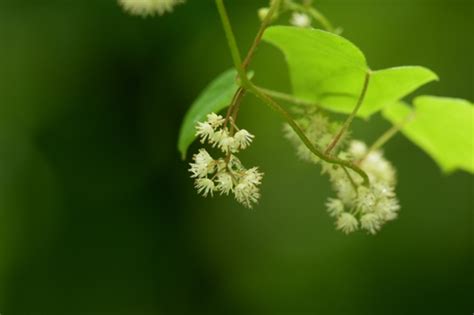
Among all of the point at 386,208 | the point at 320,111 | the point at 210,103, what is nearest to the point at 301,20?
the point at 320,111

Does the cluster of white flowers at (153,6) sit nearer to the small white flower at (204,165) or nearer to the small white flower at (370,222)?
the small white flower at (204,165)

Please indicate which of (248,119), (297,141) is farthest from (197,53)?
→ (297,141)

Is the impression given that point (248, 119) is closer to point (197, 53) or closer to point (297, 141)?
point (197, 53)

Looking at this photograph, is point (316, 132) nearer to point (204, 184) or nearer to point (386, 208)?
point (386, 208)

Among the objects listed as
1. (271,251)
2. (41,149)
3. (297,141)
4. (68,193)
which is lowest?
(271,251)

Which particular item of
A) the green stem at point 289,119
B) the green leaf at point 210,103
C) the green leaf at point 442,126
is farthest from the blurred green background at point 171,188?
the green stem at point 289,119

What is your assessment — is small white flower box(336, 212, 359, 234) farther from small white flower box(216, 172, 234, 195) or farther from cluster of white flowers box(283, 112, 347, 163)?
small white flower box(216, 172, 234, 195)

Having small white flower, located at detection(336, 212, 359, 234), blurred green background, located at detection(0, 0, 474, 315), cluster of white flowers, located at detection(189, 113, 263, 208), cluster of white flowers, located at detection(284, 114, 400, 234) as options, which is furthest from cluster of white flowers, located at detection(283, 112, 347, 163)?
blurred green background, located at detection(0, 0, 474, 315)
